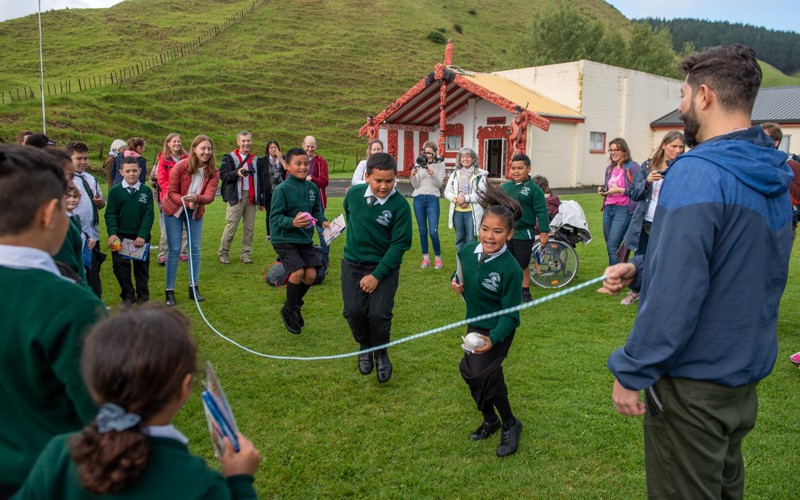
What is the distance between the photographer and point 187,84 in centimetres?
5097

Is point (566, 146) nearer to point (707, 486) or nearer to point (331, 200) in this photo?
point (331, 200)

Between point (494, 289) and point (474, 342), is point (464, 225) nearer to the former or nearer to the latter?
point (494, 289)

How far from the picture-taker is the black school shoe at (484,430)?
4035 mm

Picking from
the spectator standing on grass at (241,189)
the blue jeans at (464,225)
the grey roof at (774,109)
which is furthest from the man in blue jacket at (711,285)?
the grey roof at (774,109)

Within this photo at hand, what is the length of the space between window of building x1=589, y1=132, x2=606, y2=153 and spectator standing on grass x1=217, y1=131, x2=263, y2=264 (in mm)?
23445

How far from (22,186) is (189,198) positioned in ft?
19.4

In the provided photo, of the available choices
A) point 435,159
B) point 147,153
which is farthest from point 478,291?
point 147,153

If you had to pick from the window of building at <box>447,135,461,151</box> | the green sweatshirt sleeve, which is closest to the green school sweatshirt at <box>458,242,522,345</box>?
the green sweatshirt sleeve

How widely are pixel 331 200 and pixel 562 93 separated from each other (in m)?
15.6

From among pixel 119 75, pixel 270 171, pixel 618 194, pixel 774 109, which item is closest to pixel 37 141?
pixel 270 171

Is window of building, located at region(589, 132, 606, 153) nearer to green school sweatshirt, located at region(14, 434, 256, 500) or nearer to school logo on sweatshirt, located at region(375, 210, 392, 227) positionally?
school logo on sweatshirt, located at region(375, 210, 392, 227)

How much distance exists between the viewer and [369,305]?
16.8ft

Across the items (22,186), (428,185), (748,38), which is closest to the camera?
(22,186)

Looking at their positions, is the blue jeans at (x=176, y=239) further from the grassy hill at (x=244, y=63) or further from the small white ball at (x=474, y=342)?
the grassy hill at (x=244, y=63)
